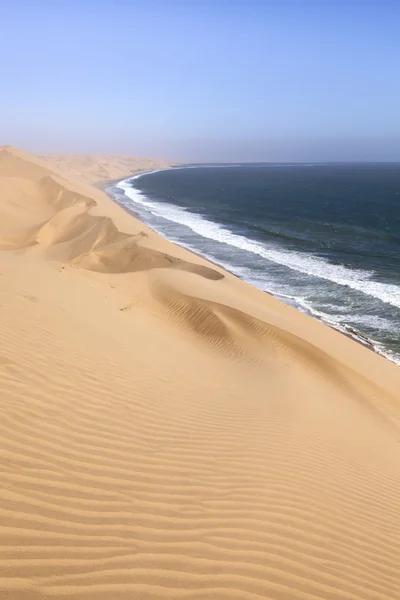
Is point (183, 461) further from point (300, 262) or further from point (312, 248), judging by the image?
point (312, 248)

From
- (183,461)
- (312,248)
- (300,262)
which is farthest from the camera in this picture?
(312,248)

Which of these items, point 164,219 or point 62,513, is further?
point 164,219

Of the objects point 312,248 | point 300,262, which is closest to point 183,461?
point 300,262

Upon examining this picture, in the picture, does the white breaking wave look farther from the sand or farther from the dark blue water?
the sand

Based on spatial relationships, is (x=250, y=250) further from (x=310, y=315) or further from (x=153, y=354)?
(x=153, y=354)

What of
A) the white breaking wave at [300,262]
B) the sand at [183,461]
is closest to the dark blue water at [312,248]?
the white breaking wave at [300,262]

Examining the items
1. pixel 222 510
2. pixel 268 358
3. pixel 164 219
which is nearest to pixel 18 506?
pixel 222 510

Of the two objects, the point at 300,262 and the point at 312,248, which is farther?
the point at 312,248
